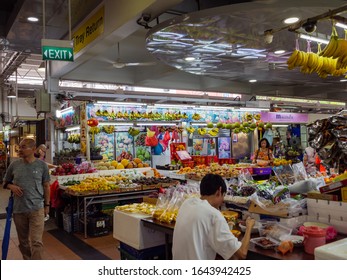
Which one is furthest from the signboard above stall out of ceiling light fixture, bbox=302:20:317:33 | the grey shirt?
the grey shirt

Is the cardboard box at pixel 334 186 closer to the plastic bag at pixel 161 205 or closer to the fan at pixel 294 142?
the plastic bag at pixel 161 205

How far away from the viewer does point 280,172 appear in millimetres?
4848

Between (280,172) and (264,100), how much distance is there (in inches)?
375

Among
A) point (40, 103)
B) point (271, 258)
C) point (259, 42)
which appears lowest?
point (271, 258)

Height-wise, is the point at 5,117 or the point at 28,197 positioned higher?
the point at 5,117

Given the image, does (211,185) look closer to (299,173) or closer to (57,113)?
(299,173)

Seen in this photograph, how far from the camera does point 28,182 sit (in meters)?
4.86

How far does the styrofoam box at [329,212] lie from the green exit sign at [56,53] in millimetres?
4543

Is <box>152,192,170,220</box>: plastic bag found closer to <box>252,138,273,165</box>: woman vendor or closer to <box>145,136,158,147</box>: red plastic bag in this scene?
<box>252,138,273,165</box>: woman vendor

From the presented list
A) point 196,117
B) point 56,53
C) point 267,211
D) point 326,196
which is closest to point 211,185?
point 267,211

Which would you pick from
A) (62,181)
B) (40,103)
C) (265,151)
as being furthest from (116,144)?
(265,151)

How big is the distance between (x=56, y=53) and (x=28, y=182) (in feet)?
7.66

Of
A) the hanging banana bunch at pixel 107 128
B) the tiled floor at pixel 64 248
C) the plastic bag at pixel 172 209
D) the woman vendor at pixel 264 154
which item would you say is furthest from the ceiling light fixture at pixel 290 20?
the hanging banana bunch at pixel 107 128

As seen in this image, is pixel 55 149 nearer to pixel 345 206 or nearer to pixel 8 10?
pixel 8 10
